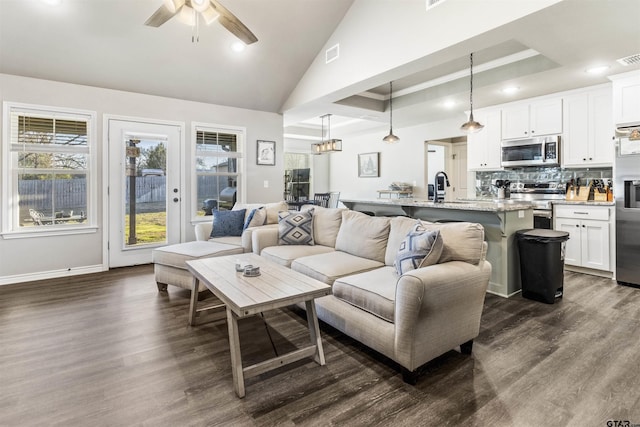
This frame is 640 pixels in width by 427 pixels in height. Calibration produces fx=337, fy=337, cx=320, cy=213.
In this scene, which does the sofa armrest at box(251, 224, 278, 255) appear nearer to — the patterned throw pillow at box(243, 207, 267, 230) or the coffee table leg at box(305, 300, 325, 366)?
the patterned throw pillow at box(243, 207, 267, 230)

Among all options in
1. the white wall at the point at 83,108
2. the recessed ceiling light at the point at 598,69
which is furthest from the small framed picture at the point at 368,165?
the recessed ceiling light at the point at 598,69

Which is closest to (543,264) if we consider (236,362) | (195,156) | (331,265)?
(331,265)

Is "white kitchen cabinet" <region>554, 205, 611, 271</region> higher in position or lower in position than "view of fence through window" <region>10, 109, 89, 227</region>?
lower

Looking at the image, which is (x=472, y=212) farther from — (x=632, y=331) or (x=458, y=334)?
(x=458, y=334)

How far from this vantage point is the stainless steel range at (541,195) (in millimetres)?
4727

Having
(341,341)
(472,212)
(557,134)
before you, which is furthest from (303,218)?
(557,134)

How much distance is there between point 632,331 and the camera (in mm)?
2688

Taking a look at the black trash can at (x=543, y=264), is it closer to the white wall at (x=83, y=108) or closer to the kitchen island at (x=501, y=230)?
the kitchen island at (x=501, y=230)

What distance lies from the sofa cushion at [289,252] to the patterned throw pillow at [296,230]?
0.31 feet

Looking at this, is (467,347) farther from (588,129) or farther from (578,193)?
(588,129)

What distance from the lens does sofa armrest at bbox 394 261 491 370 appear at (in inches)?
75.2

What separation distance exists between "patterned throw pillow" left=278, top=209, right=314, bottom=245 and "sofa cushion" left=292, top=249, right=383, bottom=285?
1.84 feet

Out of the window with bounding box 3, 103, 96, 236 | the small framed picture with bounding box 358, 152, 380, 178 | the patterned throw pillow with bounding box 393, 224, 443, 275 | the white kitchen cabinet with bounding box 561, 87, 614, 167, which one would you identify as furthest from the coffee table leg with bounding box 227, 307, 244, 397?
the small framed picture with bounding box 358, 152, 380, 178

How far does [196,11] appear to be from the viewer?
8.79 ft
